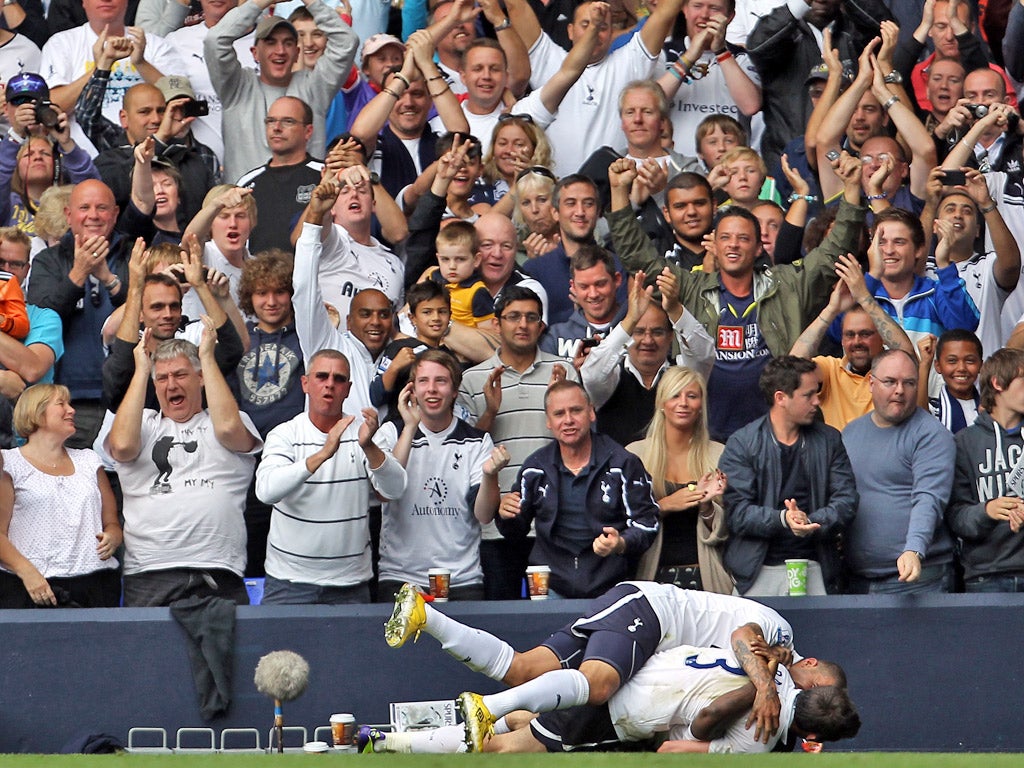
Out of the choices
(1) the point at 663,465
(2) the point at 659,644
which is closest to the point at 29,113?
(1) the point at 663,465

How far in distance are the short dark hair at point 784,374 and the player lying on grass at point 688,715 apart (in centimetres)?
144

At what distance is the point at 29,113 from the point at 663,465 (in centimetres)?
483

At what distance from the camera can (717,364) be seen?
31.7 feet

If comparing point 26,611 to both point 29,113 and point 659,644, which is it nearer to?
point 659,644

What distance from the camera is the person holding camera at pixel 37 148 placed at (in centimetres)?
1112

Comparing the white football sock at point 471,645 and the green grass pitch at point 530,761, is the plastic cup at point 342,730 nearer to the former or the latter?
the white football sock at point 471,645

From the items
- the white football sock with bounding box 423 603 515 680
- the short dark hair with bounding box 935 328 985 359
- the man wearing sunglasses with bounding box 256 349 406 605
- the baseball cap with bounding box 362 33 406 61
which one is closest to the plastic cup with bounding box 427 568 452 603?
the man wearing sunglasses with bounding box 256 349 406 605

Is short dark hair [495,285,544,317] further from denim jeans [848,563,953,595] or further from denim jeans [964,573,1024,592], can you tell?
denim jeans [964,573,1024,592]

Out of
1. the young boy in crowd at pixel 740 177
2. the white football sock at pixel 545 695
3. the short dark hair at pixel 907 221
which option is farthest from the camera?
the young boy in crowd at pixel 740 177

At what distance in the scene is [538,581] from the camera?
8625 millimetres

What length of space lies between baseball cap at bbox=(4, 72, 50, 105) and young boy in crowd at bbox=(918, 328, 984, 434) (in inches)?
226

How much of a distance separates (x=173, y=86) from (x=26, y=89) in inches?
39.2

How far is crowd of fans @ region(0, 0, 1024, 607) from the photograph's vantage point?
8.84 metres

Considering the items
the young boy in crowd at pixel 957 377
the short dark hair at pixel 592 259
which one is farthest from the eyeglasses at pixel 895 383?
the short dark hair at pixel 592 259
